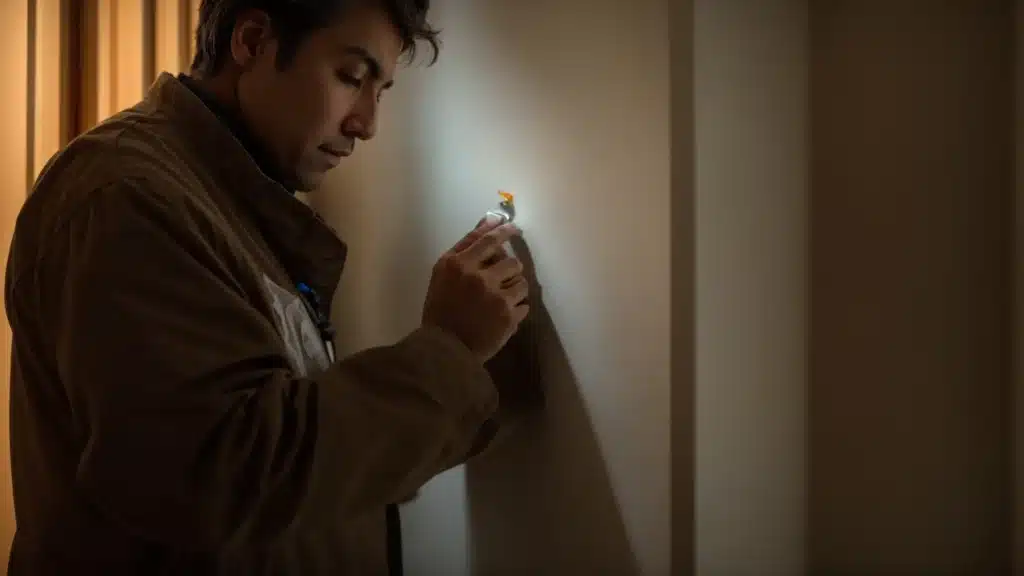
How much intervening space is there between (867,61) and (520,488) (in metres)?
0.54

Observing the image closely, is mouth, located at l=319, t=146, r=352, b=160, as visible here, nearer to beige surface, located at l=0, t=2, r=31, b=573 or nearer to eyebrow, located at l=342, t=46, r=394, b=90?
eyebrow, located at l=342, t=46, r=394, b=90

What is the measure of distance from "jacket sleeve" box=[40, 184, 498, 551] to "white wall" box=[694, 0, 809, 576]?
1.00ft

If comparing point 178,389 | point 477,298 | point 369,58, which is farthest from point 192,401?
point 369,58

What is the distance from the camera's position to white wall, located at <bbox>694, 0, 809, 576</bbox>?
73 cm

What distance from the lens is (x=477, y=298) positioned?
0.68 m

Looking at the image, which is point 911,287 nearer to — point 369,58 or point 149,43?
point 369,58

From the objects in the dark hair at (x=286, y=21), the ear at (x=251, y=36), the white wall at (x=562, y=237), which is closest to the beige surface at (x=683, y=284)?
the white wall at (x=562, y=237)

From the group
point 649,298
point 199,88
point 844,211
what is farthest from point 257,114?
point 844,211

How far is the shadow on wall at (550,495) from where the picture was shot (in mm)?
792

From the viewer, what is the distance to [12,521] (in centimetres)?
137

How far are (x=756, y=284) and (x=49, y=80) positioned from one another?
119 centimetres

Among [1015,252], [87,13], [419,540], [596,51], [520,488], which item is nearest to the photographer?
[1015,252]

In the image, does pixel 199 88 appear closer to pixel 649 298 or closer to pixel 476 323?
pixel 476 323

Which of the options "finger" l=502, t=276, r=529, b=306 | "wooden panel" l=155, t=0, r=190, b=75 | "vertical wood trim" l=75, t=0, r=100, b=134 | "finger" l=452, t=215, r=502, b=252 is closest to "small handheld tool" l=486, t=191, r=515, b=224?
"finger" l=452, t=215, r=502, b=252
